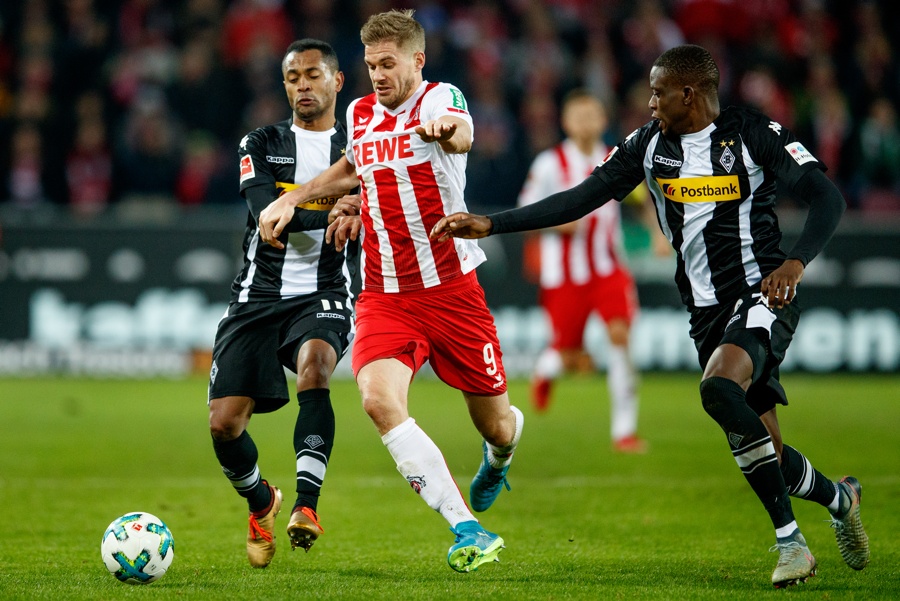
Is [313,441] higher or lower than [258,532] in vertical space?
higher

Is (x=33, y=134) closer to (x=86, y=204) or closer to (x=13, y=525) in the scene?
(x=86, y=204)

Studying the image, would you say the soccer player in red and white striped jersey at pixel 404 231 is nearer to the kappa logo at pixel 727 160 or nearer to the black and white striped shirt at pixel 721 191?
the black and white striped shirt at pixel 721 191

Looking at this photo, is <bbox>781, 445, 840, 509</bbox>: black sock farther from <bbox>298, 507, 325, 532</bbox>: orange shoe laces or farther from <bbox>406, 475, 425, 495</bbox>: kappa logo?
<bbox>298, 507, 325, 532</bbox>: orange shoe laces

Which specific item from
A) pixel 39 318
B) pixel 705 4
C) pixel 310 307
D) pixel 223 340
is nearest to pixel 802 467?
pixel 310 307

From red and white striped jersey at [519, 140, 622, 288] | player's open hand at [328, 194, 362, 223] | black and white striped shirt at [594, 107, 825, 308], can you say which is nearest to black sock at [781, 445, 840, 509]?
black and white striped shirt at [594, 107, 825, 308]

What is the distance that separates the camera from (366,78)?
16.7 meters

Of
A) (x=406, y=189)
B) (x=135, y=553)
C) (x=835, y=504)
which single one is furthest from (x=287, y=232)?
(x=835, y=504)

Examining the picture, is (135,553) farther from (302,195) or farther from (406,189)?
(406,189)

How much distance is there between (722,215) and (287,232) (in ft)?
7.28

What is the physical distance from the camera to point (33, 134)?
1633cm

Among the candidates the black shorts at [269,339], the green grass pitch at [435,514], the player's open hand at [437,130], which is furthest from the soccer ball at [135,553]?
the player's open hand at [437,130]

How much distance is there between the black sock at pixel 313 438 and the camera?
5.80 metres

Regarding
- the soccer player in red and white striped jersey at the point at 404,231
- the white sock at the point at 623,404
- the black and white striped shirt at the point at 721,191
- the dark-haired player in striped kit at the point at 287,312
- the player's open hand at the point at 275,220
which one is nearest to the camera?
the black and white striped shirt at the point at 721,191

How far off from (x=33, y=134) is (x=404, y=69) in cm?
1181
